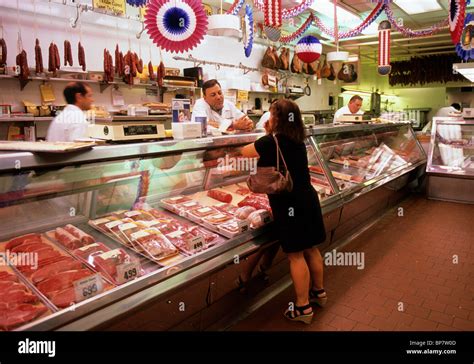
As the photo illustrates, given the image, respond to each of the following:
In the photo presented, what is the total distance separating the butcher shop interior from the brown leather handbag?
0.14ft

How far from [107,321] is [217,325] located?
1.35 meters

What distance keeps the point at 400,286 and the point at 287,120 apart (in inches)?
82.9

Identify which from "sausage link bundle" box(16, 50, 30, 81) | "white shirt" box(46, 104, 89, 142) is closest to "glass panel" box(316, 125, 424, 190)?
"white shirt" box(46, 104, 89, 142)

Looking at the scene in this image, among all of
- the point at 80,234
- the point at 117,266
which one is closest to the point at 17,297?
the point at 117,266

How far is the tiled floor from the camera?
320cm

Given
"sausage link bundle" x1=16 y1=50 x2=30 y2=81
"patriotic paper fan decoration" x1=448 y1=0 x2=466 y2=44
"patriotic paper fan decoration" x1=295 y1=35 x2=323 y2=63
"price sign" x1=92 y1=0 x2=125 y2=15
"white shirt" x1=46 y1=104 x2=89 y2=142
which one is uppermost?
"price sign" x1=92 y1=0 x2=125 y2=15

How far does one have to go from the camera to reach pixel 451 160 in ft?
24.8

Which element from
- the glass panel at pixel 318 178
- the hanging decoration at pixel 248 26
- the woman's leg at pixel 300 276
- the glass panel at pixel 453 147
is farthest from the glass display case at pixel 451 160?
the woman's leg at pixel 300 276

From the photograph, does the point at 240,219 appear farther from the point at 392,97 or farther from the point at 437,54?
the point at 392,97

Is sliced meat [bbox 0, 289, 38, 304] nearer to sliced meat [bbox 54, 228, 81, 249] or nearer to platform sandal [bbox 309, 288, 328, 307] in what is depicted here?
sliced meat [bbox 54, 228, 81, 249]

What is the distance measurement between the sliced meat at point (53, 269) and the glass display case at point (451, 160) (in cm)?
686

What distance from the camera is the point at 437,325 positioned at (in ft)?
10.4

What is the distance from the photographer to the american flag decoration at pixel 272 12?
4902 mm

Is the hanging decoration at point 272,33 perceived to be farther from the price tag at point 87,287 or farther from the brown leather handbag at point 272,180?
the price tag at point 87,287
